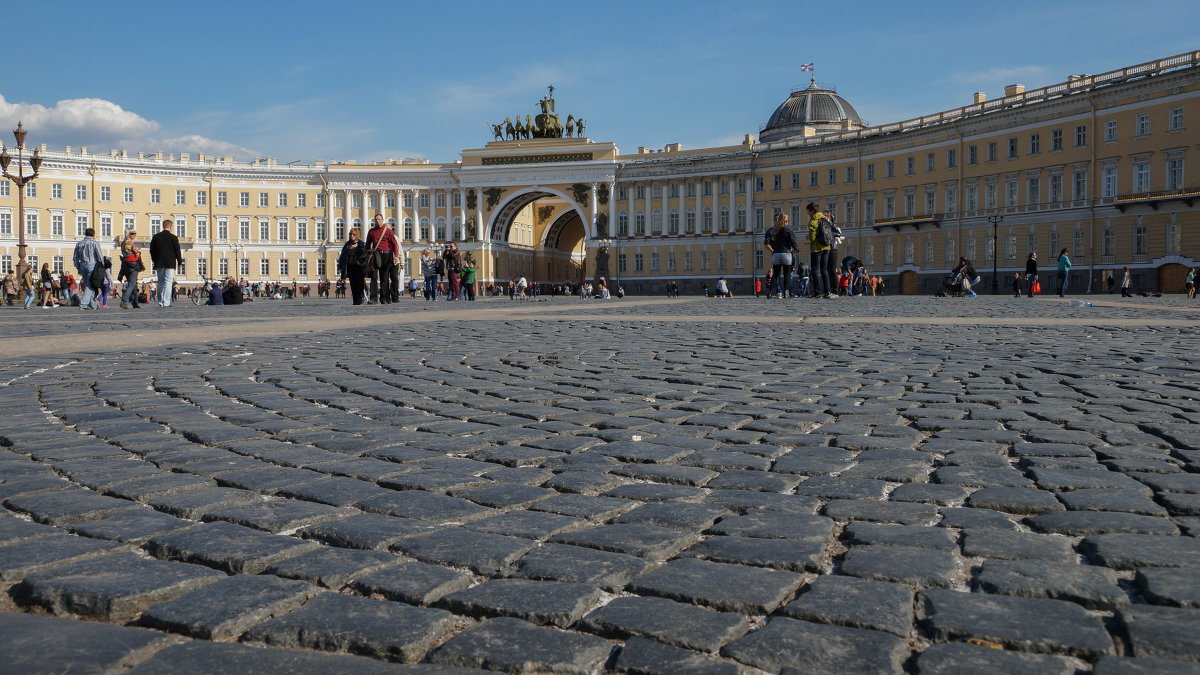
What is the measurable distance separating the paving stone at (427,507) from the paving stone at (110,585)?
78 cm

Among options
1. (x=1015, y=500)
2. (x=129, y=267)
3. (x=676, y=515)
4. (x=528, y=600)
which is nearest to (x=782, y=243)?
(x=129, y=267)

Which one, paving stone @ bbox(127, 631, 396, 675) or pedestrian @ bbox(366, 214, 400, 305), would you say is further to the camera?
pedestrian @ bbox(366, 214, 400, 305)

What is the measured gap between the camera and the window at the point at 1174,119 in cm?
4669

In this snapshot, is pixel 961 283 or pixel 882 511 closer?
pixel 882 511

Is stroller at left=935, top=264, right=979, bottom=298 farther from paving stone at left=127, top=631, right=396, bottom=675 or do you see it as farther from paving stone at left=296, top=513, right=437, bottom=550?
paving stone at left=127, top=631, right=396, bottom=675

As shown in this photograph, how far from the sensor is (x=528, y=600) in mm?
2477

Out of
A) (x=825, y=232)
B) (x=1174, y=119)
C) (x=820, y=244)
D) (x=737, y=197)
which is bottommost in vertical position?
(x=820, y=244)

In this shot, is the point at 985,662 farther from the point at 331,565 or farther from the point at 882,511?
the point at 331,565

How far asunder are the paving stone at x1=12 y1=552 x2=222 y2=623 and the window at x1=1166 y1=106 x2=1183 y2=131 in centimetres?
5372

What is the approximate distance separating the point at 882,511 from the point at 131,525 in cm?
250

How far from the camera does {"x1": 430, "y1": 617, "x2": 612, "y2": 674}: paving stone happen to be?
210 centimetres

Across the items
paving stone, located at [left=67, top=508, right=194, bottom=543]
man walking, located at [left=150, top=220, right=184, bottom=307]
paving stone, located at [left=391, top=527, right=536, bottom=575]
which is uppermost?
man walking, located at [left=150, top=220, right=184, bottom=307]

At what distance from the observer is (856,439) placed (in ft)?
15.5

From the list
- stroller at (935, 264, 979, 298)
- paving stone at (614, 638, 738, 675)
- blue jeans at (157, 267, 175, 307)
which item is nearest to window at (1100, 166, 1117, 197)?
stroller at (935, 264, 979, 298)
